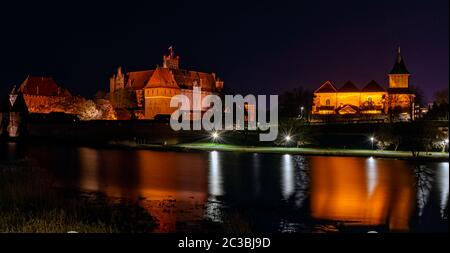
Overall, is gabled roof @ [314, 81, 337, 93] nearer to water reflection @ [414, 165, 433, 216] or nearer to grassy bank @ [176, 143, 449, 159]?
grassy bank @ [176, 143, 449, 159]

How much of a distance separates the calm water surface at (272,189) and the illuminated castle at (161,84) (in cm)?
4771

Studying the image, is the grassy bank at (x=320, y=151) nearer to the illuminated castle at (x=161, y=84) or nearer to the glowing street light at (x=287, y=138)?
the glowing street light at (x=287, y=138)

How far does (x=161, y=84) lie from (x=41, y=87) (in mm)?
19585

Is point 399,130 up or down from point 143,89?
down

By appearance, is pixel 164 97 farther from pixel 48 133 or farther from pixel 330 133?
pixel 330 133

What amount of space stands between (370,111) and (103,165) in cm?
6069

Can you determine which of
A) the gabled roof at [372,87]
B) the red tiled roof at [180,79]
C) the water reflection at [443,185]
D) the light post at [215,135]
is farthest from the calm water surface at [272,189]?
the gabled roof at [372,87]

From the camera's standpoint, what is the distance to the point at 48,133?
216 ft

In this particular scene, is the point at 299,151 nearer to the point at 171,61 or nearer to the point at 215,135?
the point at 215,135

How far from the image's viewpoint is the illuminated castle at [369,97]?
88812mm

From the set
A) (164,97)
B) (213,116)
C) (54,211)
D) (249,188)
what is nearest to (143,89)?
(164,97)

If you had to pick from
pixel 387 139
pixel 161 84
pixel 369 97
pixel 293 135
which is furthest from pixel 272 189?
pixel 369 97
